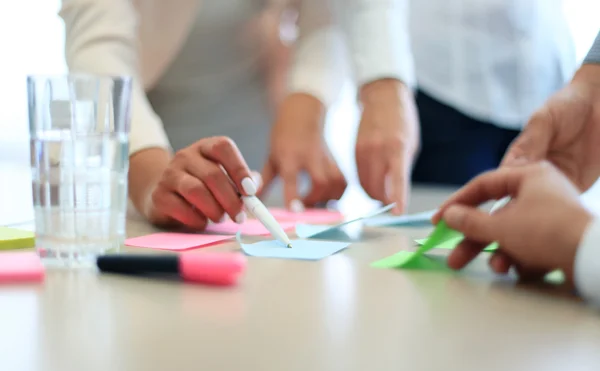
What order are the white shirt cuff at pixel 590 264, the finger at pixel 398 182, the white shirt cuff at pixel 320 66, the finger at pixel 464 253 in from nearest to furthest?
the white shirt cuff at pixel 590 264, the finger at pixel 464 253, the finger at pixel 398 182, the white shirt cuff at pixel 320 66

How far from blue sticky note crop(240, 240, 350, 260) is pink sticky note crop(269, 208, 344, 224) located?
186 mm

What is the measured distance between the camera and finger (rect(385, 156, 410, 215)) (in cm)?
90

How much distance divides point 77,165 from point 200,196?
20cm

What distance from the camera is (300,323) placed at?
Result: 36 centimetres

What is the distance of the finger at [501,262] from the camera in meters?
0.49

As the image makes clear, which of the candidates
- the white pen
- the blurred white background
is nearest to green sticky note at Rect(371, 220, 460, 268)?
the white pen

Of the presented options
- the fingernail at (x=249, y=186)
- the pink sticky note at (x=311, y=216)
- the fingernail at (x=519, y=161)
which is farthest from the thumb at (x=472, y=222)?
the pink sticky note at (x=311, y=216)

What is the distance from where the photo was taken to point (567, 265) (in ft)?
1.44

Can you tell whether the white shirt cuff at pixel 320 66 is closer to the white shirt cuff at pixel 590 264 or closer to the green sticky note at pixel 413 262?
the green sticky note at pixel 413 262

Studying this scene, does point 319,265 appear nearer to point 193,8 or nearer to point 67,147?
point 67,147

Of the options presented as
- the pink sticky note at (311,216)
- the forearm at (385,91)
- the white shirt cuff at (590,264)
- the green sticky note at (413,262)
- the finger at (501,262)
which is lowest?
the pink sticky note at (311,216)

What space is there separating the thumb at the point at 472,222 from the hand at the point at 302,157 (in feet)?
1.52

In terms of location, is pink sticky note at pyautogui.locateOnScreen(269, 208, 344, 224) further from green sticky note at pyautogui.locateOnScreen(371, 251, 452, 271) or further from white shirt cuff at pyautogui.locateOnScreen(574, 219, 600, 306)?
white shirt cuff at pyautogui.locateOnScreen(574, 219, 600, 306)

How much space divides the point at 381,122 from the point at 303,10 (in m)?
0.34
